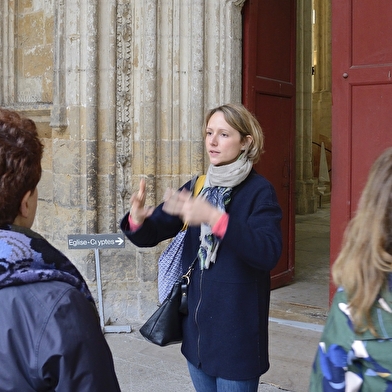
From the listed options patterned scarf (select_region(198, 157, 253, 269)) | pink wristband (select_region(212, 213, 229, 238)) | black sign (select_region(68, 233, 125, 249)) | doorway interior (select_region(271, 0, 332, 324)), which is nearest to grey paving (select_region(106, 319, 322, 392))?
doorway interior (select_region(271, 0, 332, 324))

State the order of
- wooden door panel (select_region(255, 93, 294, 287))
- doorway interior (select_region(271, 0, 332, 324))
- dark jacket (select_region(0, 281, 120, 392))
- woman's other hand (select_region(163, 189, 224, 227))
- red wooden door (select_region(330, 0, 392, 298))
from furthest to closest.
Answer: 1. wooden door panel (select_region(255, 93, 294, 287))
2. doorway interior (select_region(271, 0, 332, 324))
3. red wooden door (select_region(330, 0, 392, 298))
4. woman's other hand (select_region(163, 189, 224, 227))
5. dark jacket (select_region(0, 281, 120, 392))

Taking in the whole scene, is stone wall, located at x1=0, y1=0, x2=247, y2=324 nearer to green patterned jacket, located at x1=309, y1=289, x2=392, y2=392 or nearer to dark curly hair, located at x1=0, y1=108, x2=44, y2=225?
dark curly hair, located at x1=0, y1=108, x2=44, y2=225

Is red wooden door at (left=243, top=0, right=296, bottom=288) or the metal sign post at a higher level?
red wooden door at (left=243, top=0, right=296, bottom=288)

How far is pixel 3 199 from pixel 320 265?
19.7ft

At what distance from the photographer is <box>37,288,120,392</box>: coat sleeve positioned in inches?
48.3

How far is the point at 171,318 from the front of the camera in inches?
93.0

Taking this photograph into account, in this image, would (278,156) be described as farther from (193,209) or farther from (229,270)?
(193,209)

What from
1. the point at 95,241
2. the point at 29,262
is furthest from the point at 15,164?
the point at 95,241

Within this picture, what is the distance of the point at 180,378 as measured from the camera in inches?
153

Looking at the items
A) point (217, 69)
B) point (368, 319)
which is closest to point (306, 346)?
point (217, 69)

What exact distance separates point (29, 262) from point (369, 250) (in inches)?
28.5

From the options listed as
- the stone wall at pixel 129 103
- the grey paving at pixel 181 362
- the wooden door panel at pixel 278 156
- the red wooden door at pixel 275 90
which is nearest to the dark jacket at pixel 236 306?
the grey paving at pixel 181 362

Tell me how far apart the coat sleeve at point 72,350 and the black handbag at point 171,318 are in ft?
3.46

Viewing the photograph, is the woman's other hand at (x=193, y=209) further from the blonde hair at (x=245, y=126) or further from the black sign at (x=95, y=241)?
the black sign at (x=95, y=241)
